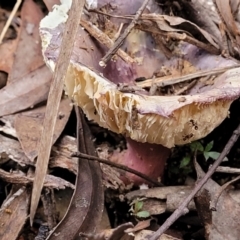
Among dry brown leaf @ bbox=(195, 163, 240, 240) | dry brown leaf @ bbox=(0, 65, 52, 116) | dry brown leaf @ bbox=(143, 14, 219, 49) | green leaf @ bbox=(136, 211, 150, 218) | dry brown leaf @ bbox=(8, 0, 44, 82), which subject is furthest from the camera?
dry brown leaf @ bbox=(8, 0, 44, 82)

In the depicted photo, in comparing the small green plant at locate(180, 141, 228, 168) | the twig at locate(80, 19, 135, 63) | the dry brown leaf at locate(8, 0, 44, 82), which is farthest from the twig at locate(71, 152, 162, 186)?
the dry brown leaf at locate(8, 0, 44, 82)

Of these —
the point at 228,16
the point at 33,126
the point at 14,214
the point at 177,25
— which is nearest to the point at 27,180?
the point at 14,214

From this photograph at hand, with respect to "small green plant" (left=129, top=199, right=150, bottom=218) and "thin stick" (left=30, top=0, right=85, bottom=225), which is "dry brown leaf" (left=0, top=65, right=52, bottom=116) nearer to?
"thin stick" (left=30, top=0, right=85, bottom=225)

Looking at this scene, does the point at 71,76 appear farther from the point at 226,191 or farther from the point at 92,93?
the point at 226,191

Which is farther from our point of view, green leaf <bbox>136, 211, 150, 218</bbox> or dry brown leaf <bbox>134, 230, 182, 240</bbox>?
green leaf <bbox>136, 211, 150, 218</bbox>

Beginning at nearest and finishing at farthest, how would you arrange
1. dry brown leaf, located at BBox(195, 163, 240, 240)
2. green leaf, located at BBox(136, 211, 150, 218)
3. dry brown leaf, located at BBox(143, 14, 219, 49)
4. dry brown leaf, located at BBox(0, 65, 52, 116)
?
dry brown leaf, located at BBox(195, 163, 240, 240), green leaf, located at BBox(136, 211, 150, 218), dry brown leaf, located at BBox(143, 14, 219, 49), dry brown leaf, located at BBox(0, 65, 52, 116)

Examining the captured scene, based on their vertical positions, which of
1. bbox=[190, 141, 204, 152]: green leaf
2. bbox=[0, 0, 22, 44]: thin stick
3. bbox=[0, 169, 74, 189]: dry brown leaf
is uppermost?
bbox=[0, 0, 22, 44]: thin stick

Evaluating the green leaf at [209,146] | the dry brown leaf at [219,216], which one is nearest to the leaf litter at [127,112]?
the dry brown leaf at [219,216]

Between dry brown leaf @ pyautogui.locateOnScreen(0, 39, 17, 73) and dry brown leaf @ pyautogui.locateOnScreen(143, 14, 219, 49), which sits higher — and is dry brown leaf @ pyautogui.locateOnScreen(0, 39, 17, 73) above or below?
below
